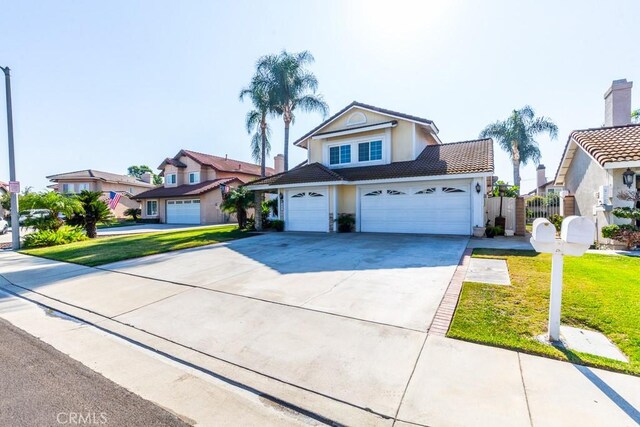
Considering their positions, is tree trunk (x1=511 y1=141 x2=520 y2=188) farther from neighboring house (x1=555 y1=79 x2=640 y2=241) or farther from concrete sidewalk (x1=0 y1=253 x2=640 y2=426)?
concrete sidewalk (x1=0 y1=253 x2=640 y2=426)

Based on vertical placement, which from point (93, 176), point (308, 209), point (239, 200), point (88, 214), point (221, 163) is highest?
point (221, 163)

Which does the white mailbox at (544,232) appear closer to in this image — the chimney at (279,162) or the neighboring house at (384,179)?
the neighboring house at (384,179)

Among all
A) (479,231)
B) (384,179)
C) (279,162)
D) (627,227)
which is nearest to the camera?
(627,227)

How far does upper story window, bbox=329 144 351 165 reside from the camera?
55.5 feet

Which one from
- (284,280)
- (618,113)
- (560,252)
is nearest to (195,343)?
(284,280)

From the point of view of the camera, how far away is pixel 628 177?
30.4 ft

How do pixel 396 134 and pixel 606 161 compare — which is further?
pixel 396 134

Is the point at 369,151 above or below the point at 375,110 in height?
below

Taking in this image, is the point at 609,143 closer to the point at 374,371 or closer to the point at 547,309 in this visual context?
the point at 547,309

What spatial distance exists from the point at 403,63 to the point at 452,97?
4478 mm

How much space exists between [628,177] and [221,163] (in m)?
31.6

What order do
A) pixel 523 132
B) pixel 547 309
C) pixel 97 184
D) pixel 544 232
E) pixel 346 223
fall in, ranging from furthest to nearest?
pixel 97 184
pixel 523 132
pixel 346 223
pixel 547 309
pixel 544 232

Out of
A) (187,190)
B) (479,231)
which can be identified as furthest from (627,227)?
(187,190)

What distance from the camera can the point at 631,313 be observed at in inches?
163
